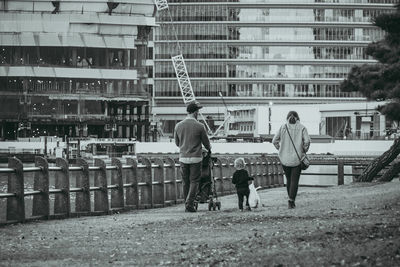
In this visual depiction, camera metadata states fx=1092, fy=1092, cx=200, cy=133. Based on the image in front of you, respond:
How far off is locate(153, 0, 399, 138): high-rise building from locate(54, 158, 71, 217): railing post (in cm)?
11466

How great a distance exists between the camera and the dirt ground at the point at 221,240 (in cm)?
1167

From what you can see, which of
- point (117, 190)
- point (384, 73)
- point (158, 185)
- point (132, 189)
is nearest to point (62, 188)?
point (117, 190)

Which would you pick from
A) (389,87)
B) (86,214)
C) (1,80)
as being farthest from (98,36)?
(86,214)

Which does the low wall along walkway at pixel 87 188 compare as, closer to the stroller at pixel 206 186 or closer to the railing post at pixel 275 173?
the stroller at pixel 206 186

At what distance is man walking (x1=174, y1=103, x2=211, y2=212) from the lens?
69.8ft

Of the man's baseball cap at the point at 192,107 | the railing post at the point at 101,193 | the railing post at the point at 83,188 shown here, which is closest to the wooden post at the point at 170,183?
the railing post at the point at 101,193

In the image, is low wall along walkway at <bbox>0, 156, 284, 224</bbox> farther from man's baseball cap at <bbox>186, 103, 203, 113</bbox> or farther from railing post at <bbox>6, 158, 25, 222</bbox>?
man's baseball cap at <bbox>186, 103, 203, 113</bbox>

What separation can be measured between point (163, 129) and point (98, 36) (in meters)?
27.6

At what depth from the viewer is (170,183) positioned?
28031mm

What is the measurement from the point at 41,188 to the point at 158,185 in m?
7.01

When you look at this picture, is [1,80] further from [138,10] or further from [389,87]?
[389,87]

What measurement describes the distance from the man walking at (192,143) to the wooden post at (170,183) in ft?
20.3

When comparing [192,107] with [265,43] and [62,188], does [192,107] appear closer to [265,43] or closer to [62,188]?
[62,188]

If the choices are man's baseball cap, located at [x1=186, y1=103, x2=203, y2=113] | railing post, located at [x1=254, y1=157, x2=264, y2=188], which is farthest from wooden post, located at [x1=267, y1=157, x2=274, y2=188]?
man's baseball cap, located at [x1=186, y1=103, x2=203, y2=113]
